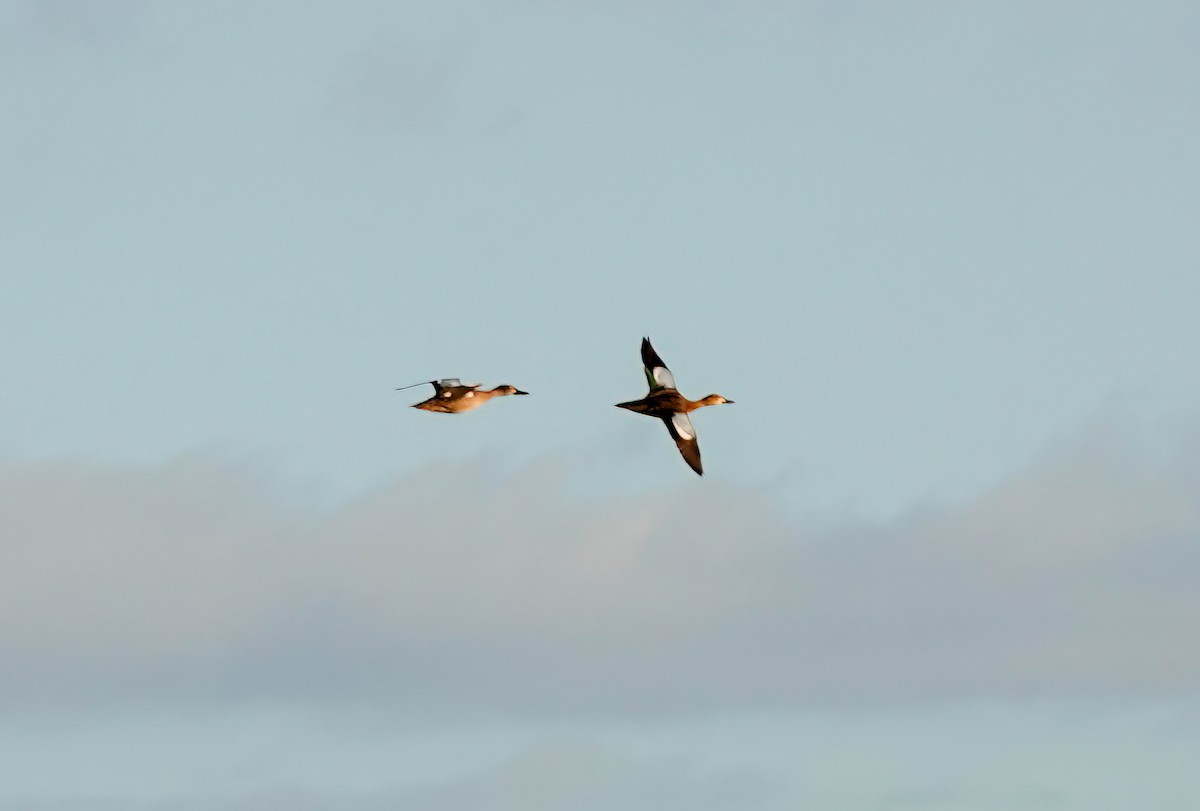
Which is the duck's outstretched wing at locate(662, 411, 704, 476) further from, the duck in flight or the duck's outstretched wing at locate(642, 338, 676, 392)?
the duck's outstretched wing at locate(642, 338, 676, 392)

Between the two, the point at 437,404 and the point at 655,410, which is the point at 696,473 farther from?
the point at 437,404

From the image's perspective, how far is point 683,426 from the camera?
373 ft

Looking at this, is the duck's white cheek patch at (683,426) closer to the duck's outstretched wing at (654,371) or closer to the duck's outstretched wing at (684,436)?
the duck's outstretched wing at (684,436)

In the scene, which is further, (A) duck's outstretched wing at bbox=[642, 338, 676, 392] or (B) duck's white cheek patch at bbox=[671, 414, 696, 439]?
(A) duck's outstretched wing at bbox=[642, 338, 676, 392]

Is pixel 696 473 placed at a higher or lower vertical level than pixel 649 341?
lower

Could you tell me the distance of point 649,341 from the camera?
392 feet

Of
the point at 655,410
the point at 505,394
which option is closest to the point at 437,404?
the point at 505,394

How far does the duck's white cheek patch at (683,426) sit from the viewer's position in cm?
11344

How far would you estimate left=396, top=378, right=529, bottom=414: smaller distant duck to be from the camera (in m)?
106

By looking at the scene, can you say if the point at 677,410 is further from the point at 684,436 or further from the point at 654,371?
the point at 654,371

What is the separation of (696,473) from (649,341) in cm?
1306

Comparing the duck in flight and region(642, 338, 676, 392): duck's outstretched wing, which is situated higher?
region(642, 338, 676, 392): duck's outstretched wing

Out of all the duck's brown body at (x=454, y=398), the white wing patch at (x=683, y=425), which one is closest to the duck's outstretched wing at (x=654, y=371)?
the white wing patch at (x=683, y=425)

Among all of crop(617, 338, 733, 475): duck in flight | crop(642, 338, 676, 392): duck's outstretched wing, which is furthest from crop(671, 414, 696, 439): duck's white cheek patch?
crop(642, 338, 676, 392): duck's outstretched wing
